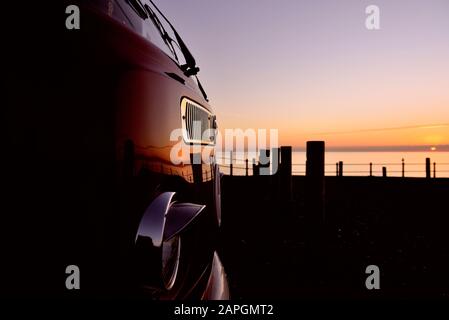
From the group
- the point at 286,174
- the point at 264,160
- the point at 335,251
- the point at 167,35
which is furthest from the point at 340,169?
Answer: the point at 167,35

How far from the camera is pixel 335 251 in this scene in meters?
5.85

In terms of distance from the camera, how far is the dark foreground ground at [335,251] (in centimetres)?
419

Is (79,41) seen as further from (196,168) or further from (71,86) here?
(196,168)

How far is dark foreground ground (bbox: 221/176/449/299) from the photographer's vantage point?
4188mm

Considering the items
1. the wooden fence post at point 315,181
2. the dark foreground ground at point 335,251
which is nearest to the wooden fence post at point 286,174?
the dark foreground ground at point 335,251

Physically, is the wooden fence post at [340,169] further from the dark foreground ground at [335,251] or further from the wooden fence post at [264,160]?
the dark foreground ground at [335,251]

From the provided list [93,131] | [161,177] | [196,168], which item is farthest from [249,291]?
[93,131]

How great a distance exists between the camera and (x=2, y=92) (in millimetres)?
886

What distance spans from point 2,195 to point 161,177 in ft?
1.54

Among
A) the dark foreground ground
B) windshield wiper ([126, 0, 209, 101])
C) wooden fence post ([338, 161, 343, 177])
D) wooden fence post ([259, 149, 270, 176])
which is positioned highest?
windshield wiper ([126, 0, 209, 101])

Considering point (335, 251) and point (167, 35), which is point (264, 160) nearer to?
point (335, 251)

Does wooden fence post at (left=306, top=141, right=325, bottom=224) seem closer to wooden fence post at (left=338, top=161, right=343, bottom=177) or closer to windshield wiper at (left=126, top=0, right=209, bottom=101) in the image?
windshield wiper at (left=126, top=0, right=209, bottom=101)

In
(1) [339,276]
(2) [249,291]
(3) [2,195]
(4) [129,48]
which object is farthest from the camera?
(1) [339,276]

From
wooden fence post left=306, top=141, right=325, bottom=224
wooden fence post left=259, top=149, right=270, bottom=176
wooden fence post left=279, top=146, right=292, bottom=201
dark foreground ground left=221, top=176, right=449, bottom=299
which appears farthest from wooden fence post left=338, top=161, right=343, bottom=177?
wooden fence post left=306, top=141, right=325, bottom=224
